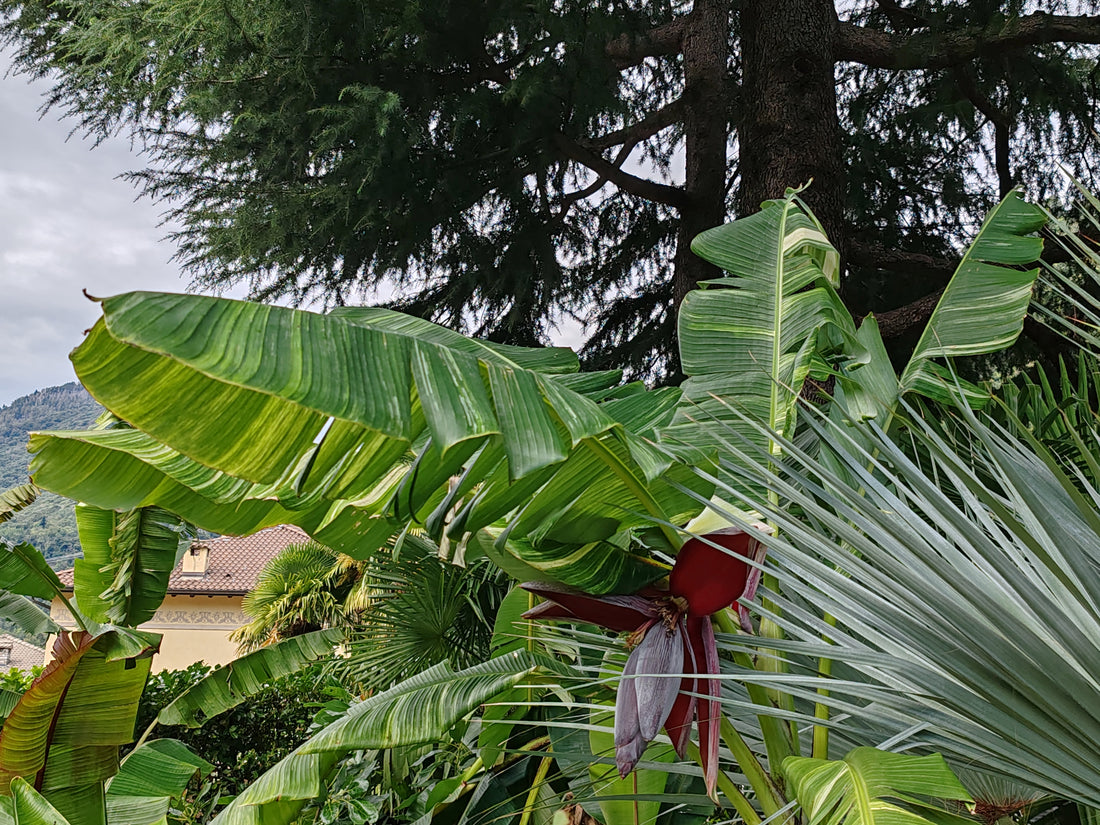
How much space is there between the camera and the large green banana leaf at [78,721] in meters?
2.36

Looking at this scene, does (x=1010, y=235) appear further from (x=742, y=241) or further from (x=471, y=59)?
(x=471, y=59)

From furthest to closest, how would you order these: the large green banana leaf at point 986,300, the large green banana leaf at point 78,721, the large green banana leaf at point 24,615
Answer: the large green banana leaf at point 24,615 → the large green banana leaf at point 78,721 → the large green banana leaf at point 986,300

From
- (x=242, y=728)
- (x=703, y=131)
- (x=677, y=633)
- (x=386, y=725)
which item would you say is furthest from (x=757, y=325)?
(x=242, y=728)

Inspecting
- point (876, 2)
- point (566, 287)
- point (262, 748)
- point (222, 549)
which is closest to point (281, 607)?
point (262, 748)

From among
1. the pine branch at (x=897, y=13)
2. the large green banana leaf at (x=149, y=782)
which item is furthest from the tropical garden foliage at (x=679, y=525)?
the pine branch at (x=897, y=13)

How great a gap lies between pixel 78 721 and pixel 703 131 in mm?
5107

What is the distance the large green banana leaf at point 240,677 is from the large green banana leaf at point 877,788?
113 inches

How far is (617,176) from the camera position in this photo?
209 inches

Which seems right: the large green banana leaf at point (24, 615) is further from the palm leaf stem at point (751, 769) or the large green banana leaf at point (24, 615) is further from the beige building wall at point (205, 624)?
the beige building wall at point (205, 624)

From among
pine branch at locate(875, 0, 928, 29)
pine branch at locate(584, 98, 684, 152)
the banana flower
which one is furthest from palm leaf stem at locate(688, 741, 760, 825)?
pine branch at locate(875, 0, 928, 29)

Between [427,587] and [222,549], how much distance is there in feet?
82.1

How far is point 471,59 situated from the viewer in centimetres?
445

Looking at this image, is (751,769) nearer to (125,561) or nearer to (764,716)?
(764,716)

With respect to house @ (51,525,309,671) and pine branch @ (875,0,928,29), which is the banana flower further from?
house @ (51,525,309,671)
